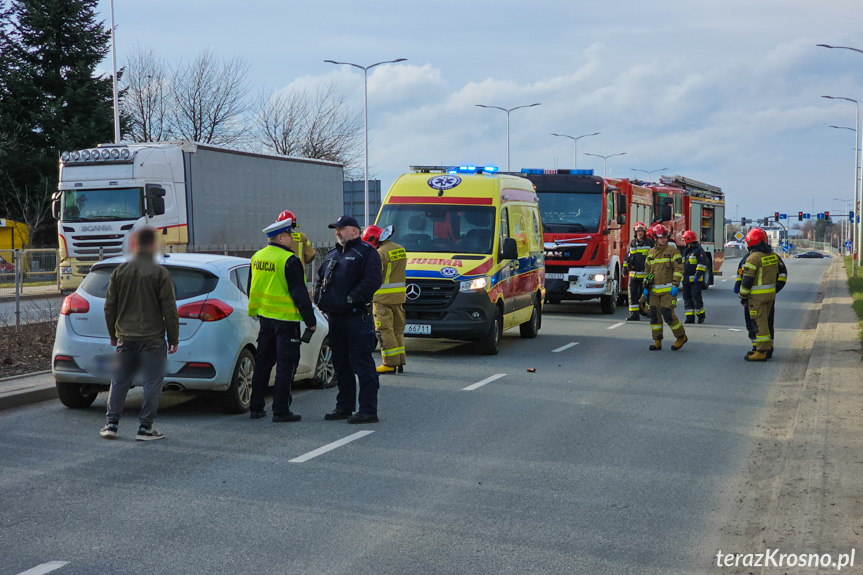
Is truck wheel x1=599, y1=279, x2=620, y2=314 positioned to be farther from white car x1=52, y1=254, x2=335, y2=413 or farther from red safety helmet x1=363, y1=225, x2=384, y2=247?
white car x1=52, y1=254, x2=335, y2=413

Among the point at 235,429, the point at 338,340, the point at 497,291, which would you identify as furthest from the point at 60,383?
the point at 497,291

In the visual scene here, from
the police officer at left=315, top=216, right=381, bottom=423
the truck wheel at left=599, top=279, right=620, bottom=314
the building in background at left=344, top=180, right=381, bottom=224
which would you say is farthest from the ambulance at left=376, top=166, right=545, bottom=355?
the building in background at left=344, top=180, right=381, bottom=224

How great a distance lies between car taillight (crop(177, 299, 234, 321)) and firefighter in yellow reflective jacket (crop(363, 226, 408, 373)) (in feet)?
10.0

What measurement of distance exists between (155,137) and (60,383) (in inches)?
1574

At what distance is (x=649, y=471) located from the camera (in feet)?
23.6

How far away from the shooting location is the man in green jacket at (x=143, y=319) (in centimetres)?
802

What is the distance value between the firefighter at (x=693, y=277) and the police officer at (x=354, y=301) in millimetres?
12082

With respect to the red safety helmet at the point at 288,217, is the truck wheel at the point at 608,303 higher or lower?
lower

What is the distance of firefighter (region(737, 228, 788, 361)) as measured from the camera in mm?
13727

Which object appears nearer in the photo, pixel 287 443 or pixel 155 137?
pixel 287 443

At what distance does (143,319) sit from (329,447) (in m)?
1.83

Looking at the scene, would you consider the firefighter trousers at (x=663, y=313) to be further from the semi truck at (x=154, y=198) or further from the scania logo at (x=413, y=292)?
the semi truck at (x=154, y=198)

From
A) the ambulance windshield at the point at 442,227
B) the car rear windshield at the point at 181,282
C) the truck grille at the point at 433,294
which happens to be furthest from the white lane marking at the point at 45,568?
the ambulance windshield at the point at 442,227

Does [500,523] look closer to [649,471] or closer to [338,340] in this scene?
[649,471]
